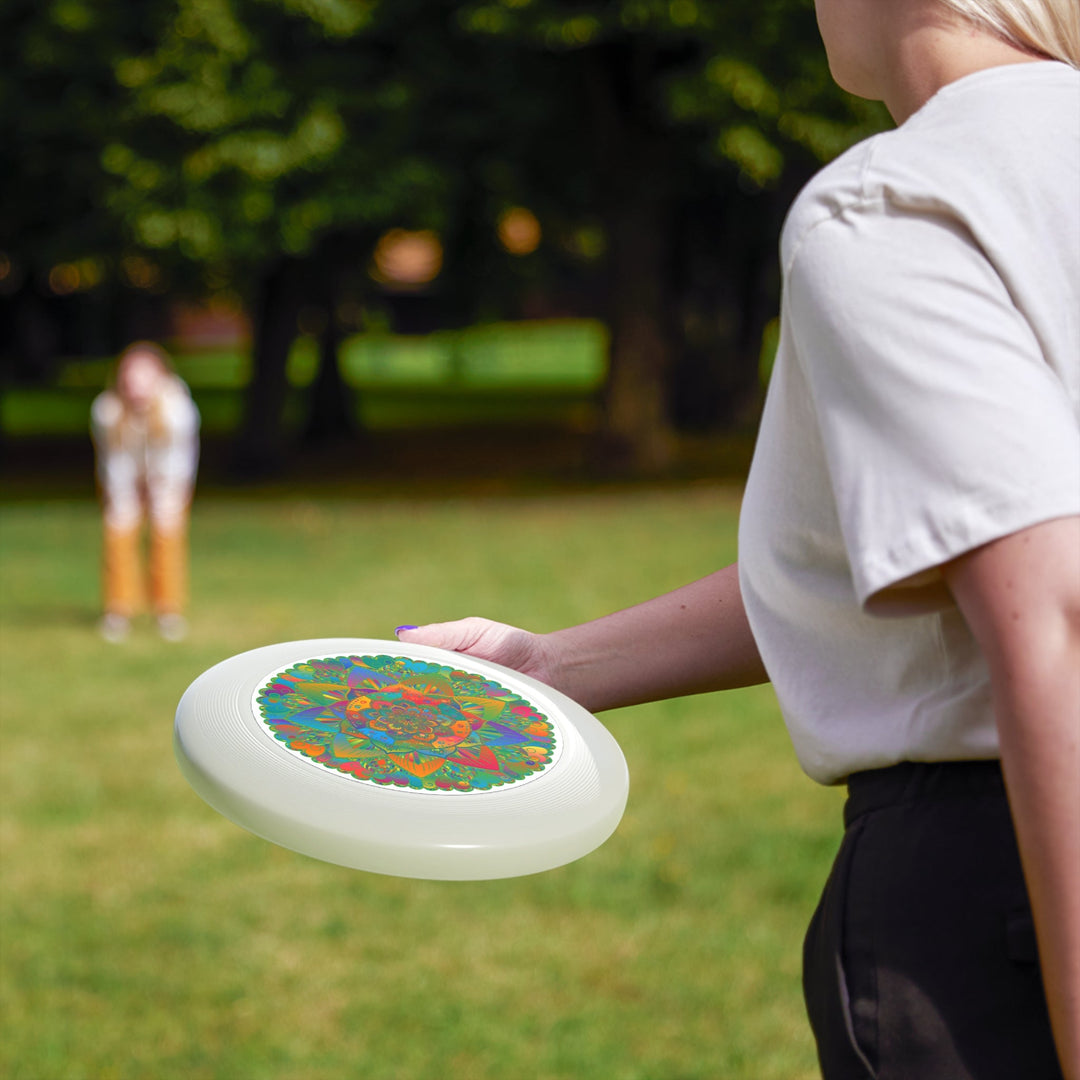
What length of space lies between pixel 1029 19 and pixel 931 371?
14.4 inches

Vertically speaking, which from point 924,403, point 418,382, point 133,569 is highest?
point 924,403

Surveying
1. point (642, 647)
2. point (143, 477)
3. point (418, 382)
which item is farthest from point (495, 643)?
point (418, 382)

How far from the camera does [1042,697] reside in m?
1.02

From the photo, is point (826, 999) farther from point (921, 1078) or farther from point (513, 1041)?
point (513, 1041)

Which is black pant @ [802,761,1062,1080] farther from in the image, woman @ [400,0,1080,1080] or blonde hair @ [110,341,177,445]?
blonde hair @ [110,341,177,445]

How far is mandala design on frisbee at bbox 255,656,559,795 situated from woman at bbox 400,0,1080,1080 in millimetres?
344

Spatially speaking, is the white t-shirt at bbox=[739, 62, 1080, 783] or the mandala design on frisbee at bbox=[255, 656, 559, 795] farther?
the mandala design on frisbee at bbox=[255, 656, 559, 795]

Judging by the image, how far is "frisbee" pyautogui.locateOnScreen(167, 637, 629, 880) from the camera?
4.38 feet

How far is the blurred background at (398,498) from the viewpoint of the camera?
4238 mm

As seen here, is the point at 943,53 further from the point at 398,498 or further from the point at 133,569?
the point at 398,498

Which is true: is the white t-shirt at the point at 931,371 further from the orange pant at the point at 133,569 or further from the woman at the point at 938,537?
the orange pant at the point at 133,569

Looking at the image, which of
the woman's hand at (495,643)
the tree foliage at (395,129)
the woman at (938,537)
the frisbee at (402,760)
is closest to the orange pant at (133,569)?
the tree foliage at (395,129)

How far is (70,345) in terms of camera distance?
62000 mm

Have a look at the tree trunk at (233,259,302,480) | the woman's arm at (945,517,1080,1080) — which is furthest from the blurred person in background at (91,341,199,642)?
the tree trunk at (233,259,302,480)
